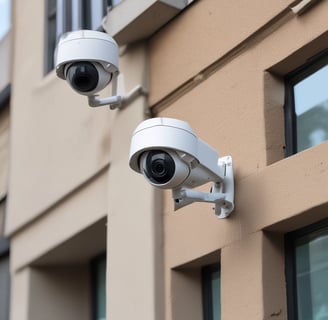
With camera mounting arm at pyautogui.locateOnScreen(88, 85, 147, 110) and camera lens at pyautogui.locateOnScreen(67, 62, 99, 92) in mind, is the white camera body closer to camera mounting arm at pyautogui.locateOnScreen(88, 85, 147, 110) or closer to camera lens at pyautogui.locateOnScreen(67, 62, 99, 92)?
camera lens at pyautogui.locateOnScreen(67, 62, 99, 92)

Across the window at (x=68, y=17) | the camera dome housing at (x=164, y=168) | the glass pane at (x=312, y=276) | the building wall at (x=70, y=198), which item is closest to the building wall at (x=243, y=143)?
the glass pane at (x=312, y=276)

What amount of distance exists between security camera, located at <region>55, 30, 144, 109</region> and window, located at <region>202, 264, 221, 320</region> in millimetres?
1356

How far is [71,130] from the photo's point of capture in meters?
8.01

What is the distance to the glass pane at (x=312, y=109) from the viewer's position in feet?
19.1

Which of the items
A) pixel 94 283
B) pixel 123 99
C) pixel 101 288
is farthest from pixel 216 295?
pixel 94 283

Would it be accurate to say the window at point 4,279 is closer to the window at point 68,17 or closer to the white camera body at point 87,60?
the window at point 68,17

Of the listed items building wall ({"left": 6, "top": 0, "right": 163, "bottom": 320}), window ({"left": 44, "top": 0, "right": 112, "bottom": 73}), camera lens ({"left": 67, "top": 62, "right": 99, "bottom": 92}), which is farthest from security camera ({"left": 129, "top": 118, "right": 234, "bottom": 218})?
window ({"left": 44, "top": 0, "right": 112, "bottom": 73})

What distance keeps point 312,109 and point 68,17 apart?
3274 mm

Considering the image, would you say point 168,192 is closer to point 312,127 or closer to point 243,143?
point 243,143

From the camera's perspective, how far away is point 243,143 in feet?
19.8

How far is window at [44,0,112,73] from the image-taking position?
802cm

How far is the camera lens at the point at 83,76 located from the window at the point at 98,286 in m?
2.41

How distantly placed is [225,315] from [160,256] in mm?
897

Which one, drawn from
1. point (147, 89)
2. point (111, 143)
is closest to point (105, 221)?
point (111, 143)
